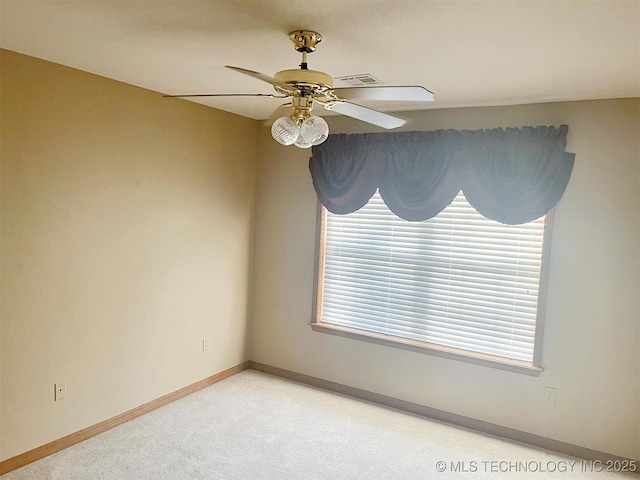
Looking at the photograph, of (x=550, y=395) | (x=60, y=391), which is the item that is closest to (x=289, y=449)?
(x=60, y=391)

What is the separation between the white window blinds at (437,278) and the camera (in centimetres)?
326

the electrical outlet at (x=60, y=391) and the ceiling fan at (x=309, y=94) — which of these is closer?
the ceiling fan at (x=309, y=94)

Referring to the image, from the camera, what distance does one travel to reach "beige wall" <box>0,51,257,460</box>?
8.67 feet

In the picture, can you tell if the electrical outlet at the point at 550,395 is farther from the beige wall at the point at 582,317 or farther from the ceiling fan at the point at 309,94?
the ceiling fan at the point at 309,94

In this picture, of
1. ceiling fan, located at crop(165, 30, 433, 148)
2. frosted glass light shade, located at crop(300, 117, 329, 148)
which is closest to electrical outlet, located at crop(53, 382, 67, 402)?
ceiling fan, located at crop(165, 30, 433, 148)

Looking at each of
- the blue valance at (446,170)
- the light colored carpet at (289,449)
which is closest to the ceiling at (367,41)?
the blue valance at (446,170)

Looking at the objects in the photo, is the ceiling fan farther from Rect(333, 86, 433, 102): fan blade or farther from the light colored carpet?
the light colored carpet

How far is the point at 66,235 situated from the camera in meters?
2.86

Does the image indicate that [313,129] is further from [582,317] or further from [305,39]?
[582,317]

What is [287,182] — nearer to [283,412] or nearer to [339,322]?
[339,322]

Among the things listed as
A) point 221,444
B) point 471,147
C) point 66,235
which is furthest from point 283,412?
point 471,147

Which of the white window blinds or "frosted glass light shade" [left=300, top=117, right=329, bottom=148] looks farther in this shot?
the white window blinds

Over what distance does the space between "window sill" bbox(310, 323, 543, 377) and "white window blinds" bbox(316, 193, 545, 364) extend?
0.15 feet

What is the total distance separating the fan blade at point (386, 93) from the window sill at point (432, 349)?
218 centimetres
